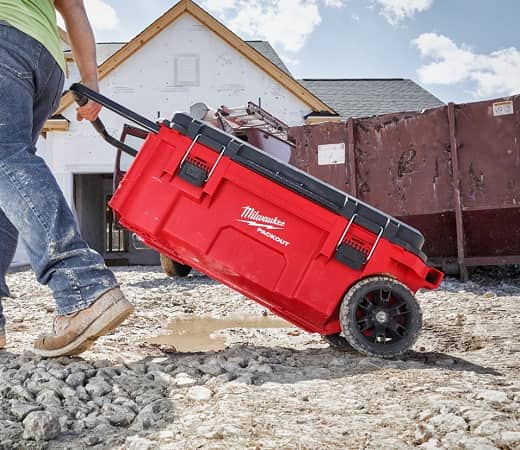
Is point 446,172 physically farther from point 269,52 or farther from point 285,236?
point 269,52

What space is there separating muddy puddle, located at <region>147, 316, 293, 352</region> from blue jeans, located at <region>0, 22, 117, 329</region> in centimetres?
145

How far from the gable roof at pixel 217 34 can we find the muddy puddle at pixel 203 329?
10484 mm

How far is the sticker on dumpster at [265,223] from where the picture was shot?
9.30ft

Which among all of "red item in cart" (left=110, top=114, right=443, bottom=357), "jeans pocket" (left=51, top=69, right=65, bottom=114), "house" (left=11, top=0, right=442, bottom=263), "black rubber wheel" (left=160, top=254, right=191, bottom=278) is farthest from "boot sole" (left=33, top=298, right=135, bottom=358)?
"house" (left=11, top=0, right=442, bottom=263)

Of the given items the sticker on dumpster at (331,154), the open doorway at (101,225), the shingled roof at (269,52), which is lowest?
the open doorway at (101,225)

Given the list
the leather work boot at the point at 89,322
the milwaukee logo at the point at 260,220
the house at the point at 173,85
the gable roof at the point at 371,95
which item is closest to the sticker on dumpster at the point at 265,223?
the milwaukee logo at the point at 260,220

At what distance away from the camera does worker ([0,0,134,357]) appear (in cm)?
205

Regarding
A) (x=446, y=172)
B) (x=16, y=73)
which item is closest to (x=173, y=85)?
(x=446, y=172)

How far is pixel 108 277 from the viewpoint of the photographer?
86.6 inches

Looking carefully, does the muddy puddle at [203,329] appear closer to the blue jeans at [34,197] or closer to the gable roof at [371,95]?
the blue jeans at [34,197]

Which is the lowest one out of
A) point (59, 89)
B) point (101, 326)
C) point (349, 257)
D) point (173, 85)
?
point (101, 326)

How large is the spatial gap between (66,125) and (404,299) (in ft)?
43.3

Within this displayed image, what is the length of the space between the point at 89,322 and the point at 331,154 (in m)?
5.54

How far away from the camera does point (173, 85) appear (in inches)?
579
